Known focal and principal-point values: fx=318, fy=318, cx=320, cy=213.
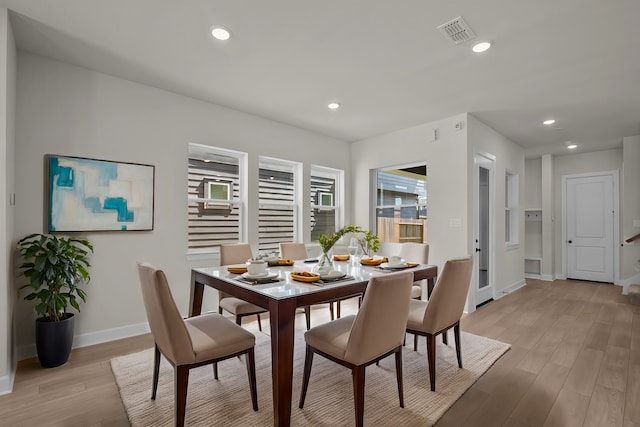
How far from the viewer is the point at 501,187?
507 centimetres

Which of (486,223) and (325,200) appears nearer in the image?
(486,223)

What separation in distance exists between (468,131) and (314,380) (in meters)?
3.55

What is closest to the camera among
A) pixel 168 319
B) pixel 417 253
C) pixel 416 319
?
pixel 168 319

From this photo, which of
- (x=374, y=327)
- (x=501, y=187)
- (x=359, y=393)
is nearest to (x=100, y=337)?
(x=359, y=393)

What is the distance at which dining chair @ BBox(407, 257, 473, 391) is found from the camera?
2.23 metres

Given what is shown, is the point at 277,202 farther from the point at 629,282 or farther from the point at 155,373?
the point at 629,282

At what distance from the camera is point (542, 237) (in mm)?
6637

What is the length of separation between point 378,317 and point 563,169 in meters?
6.92

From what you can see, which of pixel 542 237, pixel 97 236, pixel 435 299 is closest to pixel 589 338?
pixel 435 299

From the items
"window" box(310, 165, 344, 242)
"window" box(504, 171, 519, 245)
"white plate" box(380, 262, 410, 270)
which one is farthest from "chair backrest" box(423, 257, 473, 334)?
"window" box(504, 171, 519, 245)

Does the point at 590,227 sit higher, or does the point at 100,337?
the point at 590,227

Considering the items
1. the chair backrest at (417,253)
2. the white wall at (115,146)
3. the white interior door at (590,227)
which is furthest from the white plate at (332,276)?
the white interior door at (590,227)

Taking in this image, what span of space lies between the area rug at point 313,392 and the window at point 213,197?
1.45 m

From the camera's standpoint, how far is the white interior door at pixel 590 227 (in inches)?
239
